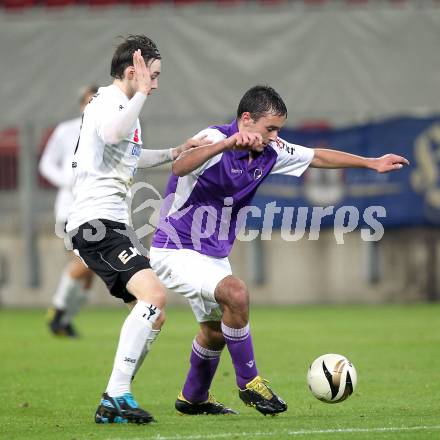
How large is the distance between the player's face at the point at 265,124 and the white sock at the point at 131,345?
4.06 feet

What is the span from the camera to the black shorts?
6562mm

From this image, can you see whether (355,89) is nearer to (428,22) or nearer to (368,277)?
(428,22)

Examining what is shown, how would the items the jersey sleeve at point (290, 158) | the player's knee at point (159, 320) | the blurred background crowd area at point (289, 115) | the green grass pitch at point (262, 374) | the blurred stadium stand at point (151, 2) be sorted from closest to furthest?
the green grass pitch at point (262, 374) → the player's knee at point (159, 320) → the jersey sleeve at point (290, 158) → the blurred background crowd area at point (289, 115) → the blurred stadium stand at point (151, 2)

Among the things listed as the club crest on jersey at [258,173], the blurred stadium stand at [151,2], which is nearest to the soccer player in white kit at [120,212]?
the club crest on jersey at [258,173]

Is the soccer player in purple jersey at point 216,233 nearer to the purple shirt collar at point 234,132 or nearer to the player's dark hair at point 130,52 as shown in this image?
the purple shirt collar at point 234,132

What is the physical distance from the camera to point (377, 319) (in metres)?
14.1

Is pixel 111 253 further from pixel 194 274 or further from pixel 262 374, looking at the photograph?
pixel 262 374

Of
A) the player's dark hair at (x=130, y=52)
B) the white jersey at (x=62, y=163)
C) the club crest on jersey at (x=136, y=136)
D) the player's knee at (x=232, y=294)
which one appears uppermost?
the white jersey at (x=62, y=163)

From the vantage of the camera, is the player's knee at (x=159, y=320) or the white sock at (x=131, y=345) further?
the player's knee at (x=159, y=320)

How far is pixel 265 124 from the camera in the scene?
6.77m

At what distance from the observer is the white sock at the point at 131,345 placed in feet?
20.9

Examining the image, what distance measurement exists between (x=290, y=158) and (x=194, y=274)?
109 cm

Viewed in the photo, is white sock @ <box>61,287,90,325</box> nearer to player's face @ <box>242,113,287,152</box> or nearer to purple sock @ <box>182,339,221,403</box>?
purple sock @ <box>182,339,221,403</box>

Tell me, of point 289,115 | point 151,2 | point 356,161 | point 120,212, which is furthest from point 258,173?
point 151,2
